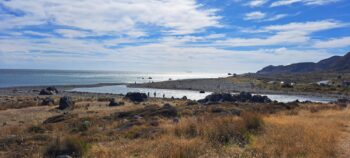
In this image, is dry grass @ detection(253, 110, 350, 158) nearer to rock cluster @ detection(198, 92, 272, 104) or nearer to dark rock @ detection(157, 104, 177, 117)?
dark rock @ detection(157, 104, 177, 117)

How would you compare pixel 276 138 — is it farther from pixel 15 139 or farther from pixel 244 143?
pixel 15 139

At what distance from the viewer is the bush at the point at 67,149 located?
11.4m

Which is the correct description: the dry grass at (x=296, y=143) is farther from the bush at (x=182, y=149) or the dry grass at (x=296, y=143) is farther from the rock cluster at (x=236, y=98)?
the rock cluster at (x=236, y=98)

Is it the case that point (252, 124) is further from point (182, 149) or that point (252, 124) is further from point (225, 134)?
point (182, 149)

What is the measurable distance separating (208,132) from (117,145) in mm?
3405

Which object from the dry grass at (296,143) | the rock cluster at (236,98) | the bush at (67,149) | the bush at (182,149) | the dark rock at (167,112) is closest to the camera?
the bush at (182,149)

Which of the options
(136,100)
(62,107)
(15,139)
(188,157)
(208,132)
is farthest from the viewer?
(136,100)

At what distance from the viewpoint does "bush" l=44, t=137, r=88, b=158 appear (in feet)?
37.5

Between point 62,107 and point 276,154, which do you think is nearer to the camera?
point 276,154

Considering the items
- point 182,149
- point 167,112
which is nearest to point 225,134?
point 182,149

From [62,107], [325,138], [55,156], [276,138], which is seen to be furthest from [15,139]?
[62,107]

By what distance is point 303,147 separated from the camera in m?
Answer: 11.2

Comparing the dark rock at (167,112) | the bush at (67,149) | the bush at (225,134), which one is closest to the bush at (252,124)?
the bush at (225,134)

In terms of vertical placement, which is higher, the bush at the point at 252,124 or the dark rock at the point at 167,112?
the bush at the point at 252,124
